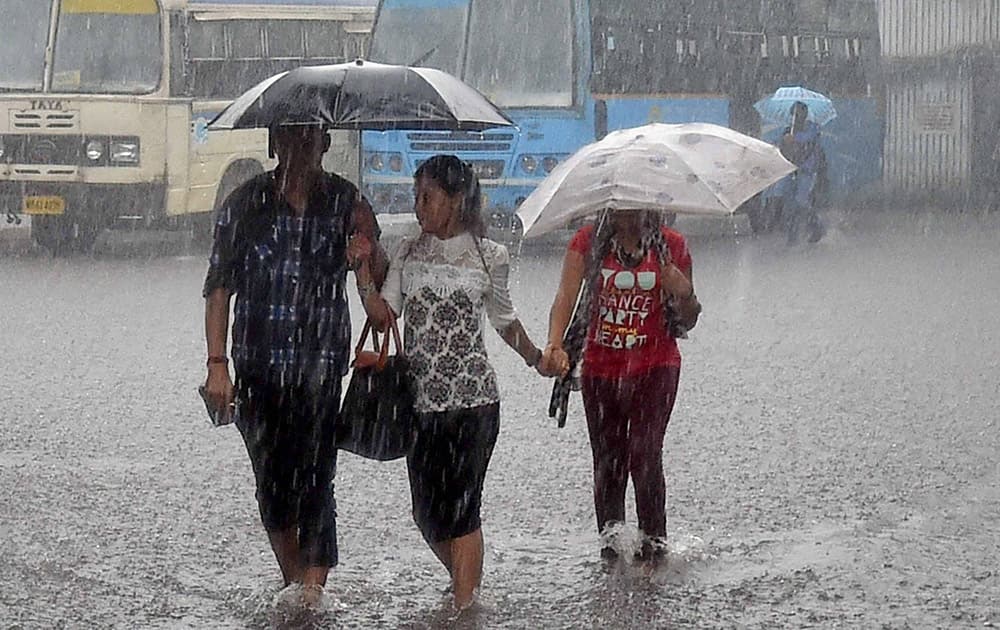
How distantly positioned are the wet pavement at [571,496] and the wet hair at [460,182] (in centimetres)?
119

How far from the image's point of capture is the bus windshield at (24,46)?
61.4ft

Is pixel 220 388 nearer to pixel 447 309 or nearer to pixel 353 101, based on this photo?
pixel 447 309

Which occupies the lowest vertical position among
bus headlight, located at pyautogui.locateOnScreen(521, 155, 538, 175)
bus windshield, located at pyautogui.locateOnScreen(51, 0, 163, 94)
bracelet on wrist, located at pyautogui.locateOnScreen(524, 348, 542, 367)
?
bracelet on wrist, located at pyautogui.locateOnScreen(524, 348, 542, 367)

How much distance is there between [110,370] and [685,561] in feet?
18.2

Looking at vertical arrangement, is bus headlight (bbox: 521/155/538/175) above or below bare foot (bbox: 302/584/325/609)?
above

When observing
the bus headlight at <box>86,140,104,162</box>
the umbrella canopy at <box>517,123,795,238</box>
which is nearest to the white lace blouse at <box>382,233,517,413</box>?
the umbrella canopy at <box>517,123,795,238</box>

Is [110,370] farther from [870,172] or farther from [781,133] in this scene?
[870,172]

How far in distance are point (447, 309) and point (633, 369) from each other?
36.9 inches

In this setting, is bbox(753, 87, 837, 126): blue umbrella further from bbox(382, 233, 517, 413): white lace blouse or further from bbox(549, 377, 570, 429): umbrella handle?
bbox(382, 233, 517, 413): white lace blouse

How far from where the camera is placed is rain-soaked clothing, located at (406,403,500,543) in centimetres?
564

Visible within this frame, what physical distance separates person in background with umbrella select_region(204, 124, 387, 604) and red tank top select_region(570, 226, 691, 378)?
95 centimetres

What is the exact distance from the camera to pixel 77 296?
15.1m

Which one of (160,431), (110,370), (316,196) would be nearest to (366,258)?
(316,196)

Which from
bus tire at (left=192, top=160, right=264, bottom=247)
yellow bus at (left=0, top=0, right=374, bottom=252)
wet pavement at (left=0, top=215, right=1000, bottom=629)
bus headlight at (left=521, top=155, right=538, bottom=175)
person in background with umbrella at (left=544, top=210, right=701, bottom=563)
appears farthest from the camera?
bus headlight at (left=521, top=155, right=538, bottom=175)
